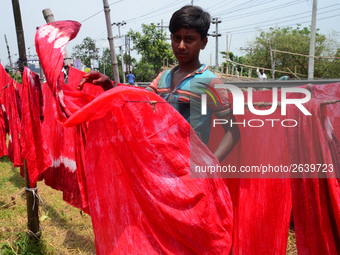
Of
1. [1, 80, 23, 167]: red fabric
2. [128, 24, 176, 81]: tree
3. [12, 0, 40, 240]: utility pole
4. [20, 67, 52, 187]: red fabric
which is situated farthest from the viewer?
[128, 24, 176, 81]: tree

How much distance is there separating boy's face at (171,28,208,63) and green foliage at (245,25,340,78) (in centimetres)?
1350

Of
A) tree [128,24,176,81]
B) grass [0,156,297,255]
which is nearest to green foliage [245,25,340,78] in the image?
tree [128,24,176,81]

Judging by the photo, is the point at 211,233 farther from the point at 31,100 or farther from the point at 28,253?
the point at 28,253

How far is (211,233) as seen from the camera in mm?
1223

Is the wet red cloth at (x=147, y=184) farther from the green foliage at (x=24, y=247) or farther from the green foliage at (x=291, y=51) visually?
the green foliage at (x=291, y=51)

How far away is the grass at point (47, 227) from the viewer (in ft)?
8.45

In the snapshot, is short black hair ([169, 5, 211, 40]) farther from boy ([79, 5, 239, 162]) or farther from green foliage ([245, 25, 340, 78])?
green foliage ([245, 25, 340, 78])

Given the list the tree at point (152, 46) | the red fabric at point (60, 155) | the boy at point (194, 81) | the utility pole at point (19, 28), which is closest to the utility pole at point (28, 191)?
the utility pole at point (19, 28)

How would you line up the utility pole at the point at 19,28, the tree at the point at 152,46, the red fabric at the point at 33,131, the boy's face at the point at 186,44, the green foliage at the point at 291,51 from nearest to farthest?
the boy's face at the point at 186,44
the red fabric at the point at 33,131
the utility pole at the point at 19,28
the green foliage at the point at 291,51
the tree at the point at 152,46

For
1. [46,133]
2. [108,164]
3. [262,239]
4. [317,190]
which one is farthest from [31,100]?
[317,190]

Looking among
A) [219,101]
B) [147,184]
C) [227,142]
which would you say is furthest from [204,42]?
[147,184]

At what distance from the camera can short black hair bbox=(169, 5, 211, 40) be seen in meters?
1.31

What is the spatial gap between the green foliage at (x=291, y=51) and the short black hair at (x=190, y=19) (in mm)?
13481

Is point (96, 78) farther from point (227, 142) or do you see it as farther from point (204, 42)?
point (227, 142)
